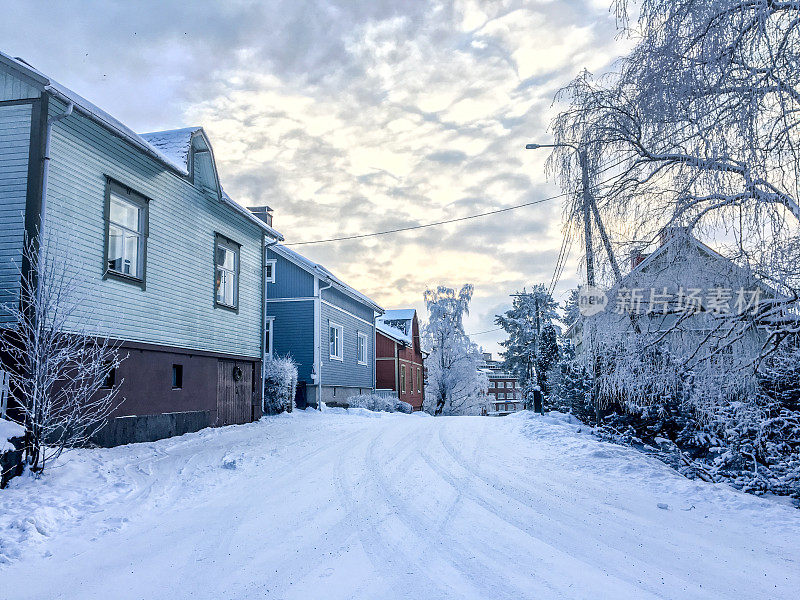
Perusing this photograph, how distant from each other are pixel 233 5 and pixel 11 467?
994 cm

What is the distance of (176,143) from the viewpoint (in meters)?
13.5

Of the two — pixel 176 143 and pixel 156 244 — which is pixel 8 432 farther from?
pixel 176 143

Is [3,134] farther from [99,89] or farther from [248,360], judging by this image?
[248,360]

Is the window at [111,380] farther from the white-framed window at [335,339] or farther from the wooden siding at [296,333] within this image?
the white-framed window at [335,339]

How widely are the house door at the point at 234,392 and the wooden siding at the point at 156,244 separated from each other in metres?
0.45

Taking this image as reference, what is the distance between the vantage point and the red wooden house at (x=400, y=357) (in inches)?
1405

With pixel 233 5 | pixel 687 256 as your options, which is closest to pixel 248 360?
pixel 233 5

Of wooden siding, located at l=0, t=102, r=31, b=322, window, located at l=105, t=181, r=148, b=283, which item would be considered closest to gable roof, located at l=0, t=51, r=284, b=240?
wooden siding, located at l=0, t=102, r=31, b=322

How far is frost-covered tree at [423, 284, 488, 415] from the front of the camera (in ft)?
127

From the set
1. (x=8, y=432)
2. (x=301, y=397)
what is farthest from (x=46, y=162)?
(x=301, y=397)

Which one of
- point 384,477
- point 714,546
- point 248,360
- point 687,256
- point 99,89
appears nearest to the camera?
point 714,546

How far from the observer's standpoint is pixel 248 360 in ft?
54.6

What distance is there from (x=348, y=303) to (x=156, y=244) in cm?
1580

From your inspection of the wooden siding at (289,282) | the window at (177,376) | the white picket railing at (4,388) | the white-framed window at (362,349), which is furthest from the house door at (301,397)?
the white picket railing at (4,388)
